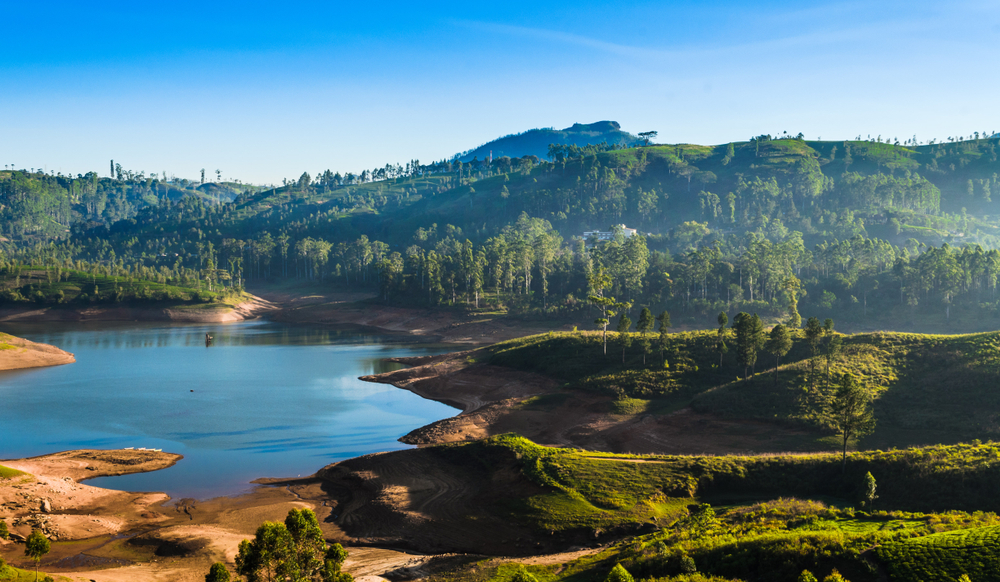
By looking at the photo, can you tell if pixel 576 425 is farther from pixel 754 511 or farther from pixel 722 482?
pixel 754 511

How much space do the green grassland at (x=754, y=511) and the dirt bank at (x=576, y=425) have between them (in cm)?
837

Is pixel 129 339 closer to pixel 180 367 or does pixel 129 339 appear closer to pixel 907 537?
pixel 180 367

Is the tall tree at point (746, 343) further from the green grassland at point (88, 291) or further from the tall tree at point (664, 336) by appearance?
the green grassland at point (88, 291)

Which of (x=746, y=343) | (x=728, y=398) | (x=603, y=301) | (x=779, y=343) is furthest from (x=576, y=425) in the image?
(x=603, y=301)

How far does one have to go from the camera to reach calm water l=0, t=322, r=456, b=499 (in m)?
55.5

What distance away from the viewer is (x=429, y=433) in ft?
209

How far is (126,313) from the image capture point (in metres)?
167

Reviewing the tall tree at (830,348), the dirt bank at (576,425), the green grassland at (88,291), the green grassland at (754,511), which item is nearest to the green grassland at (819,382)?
→ the tall tree at (830,348)

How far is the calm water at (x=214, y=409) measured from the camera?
55531 millimetres

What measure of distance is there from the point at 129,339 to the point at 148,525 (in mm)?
106212

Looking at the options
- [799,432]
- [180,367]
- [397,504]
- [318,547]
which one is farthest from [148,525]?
[180,367]

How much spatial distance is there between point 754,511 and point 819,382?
30.5 metres

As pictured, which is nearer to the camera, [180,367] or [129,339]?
[180,367]

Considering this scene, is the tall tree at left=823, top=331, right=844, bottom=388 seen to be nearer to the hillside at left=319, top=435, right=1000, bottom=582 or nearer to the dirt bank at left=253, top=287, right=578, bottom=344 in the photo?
the hillside at left=319, top=435, right=1000, bottom=582
